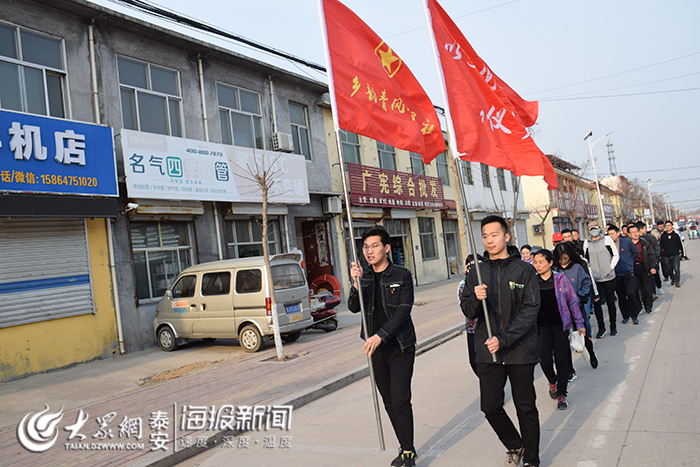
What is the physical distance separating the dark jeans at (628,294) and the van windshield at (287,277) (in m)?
6.38

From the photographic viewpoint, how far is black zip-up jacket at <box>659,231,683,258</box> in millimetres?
13781

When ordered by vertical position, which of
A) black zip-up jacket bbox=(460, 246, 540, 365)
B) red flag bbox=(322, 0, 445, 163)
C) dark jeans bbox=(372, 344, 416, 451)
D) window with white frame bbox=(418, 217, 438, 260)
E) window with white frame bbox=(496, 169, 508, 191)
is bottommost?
dark jeans bbox=(372, 344, 416, 451)

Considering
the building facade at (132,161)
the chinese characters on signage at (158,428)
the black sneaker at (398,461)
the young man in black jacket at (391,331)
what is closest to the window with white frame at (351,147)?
the building facade at (132,161)

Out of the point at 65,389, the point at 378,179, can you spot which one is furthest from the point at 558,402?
the point at 378,179

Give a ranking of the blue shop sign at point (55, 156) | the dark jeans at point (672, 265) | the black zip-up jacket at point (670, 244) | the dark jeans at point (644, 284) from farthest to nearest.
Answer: the dark jeans at point (672, 265) → the black zip-up jacket at point (670, 244) → the dark jeans at point (644, 284) → the blue shop sign at point (55, 156)

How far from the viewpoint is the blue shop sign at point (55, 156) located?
9.64 m

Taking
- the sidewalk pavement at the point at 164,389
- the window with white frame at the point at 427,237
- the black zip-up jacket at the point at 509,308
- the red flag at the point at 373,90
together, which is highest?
the red flag at the point at 373,90

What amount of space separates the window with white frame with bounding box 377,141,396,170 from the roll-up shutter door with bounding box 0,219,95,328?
14.2 m

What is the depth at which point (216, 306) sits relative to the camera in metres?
11.1

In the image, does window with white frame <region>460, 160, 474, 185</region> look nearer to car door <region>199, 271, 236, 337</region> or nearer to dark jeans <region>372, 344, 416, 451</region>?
car door <region>199, 271, 236, 337</region>

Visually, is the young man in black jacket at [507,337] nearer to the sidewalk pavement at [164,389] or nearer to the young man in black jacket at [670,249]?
the sidewalk pavement at [164,389]

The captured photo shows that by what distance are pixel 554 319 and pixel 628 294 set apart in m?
5.05

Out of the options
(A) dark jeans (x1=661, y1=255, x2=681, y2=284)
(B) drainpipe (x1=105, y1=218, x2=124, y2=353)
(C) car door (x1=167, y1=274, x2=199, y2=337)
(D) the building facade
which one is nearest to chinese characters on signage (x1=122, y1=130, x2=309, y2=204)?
(D) the building facade

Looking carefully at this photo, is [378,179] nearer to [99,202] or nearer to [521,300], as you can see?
[99,202]
